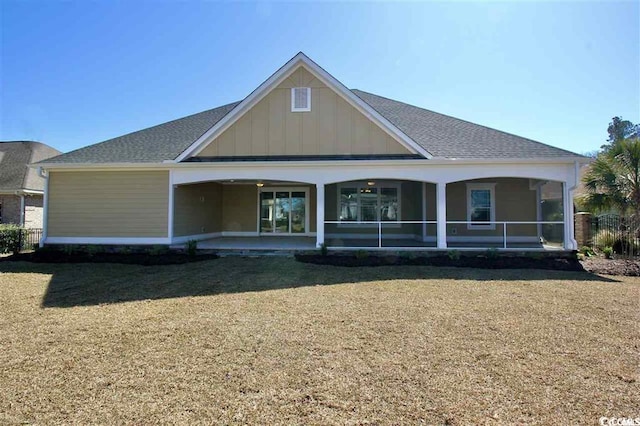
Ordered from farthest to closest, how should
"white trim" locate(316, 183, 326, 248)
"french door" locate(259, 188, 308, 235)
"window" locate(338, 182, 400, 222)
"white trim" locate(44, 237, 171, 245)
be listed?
1. "french door" locate(259, 188, 308, 235)
2. "window" locate(338, 182, 400, 222)
3. "white trim" locate(44, 237, 171, 245)
4. "white trim" locate(316, 183, 326, 248)

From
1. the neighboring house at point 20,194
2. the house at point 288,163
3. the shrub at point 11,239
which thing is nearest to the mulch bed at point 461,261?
the house at point 288,163

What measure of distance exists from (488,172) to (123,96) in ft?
55.9

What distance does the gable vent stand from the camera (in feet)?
37.2

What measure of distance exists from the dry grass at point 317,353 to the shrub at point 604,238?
5.76m

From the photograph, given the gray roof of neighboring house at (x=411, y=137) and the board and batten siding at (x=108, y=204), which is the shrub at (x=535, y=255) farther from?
the board and batten siding at (x=108, y=204)

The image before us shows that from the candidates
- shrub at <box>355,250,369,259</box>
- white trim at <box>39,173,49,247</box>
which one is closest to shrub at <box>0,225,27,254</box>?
white trim at <box>39,173,49,247</box>

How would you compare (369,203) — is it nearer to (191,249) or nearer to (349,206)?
(349,206)

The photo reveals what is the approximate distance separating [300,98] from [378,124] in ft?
9.02

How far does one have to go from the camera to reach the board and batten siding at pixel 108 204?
11250mm

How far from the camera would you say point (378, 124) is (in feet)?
36.2

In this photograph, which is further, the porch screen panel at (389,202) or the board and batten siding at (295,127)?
the porch screen panel at (389,202)

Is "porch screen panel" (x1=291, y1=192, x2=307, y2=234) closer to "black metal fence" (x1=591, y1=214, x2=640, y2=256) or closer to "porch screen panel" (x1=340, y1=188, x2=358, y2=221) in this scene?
"porch screen panel" (x1=340, y1=188, x2=358, y2=221)

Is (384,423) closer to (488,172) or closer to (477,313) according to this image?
(477,313)

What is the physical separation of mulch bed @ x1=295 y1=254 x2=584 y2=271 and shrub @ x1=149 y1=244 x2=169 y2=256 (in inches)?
171
